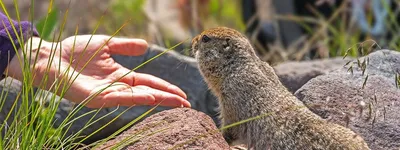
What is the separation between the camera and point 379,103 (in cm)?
463

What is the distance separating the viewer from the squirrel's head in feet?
15.8

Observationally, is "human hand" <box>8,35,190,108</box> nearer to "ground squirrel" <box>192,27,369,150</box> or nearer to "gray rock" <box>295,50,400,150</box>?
"ground squirrel" <box>192,27,369,150</box>

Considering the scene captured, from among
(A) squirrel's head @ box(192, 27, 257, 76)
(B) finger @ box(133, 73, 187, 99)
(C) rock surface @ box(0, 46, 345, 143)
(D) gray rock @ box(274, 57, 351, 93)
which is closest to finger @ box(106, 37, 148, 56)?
(B) finger @ box(133, 73, 187, 99)

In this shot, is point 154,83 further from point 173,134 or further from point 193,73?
point 193,73

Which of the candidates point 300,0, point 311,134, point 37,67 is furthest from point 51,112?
point 300,0

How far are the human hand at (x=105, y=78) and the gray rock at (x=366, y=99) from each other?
68 cm

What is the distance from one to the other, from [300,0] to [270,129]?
21.3 ft

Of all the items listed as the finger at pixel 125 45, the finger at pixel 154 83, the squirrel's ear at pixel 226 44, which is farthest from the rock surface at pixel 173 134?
the finger at pixel 125 45

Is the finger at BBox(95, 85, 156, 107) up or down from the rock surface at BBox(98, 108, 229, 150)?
up

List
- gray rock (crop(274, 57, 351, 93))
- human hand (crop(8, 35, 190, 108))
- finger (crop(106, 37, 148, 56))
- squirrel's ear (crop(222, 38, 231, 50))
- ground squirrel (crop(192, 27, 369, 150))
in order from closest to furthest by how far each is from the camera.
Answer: ground squirrel (crop(192, 27, 369, 150)) → human hand (crop(8, 35, 190, 108)) → squirrel's ear (crop(222, 38, 231, 50)) → finger (crop(106, 37, 148, 56)) → gray rock (crop(274, 57, 351, 93))

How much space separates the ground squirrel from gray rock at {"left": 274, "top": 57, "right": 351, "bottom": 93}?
1196 mm

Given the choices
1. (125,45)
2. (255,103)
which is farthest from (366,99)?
(125,45)

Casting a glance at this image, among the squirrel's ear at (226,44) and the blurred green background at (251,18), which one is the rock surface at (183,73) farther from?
the blurred green background at (251,18)

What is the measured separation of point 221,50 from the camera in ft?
15.8
